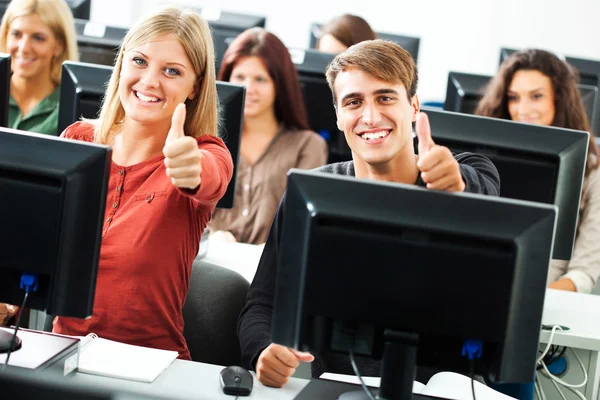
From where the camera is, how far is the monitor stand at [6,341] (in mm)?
1395

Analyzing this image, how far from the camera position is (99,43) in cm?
302

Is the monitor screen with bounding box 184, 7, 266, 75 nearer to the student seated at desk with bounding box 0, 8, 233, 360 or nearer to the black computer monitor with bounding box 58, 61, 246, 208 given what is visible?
the black computer monitor with bounding box 58, 61, 246, 208

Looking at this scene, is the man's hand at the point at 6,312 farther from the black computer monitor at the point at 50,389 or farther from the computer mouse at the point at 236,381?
the black computer monitor at the point at 50,389

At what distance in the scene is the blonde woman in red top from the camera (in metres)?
1.66

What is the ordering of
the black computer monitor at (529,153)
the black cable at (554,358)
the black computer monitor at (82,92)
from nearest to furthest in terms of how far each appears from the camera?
the black computer monitor at (529,153) < the black cable at (554,358) < the black computer monitor at (82,92)

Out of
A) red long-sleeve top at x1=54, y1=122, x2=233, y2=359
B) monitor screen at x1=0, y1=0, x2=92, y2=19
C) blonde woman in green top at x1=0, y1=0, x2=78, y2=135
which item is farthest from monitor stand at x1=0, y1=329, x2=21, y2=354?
monitor screen at x1=0, y1=0, x2=92, y2=19

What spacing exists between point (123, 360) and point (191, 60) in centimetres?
63

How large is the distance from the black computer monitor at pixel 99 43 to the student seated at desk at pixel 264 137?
0.38m

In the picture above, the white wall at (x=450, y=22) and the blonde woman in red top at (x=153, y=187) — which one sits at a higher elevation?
the white wall at (x=450, y=22)

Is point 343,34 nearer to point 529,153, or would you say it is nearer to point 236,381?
point 529,153

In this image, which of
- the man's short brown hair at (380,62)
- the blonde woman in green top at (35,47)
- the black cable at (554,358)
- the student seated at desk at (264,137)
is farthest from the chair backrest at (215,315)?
the blonde woman in green top at (35,47)

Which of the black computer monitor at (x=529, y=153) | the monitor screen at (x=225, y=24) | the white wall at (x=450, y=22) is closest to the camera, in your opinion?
the black computer monitor at (x=529, y=153)

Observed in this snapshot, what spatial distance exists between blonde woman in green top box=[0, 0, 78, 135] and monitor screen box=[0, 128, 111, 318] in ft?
5.43

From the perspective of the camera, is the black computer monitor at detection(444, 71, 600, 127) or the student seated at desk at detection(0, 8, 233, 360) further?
the black computer monitor at detection(444, 71, 600, 127)
